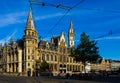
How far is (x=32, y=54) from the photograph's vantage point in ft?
338

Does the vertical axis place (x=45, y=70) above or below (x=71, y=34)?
below

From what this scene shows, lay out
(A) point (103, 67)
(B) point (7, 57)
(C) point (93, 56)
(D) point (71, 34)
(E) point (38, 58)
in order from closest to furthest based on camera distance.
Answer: (C) point (93, 56) < (E) point (38, 58) < (B) point (7, 57) < (D) point (71, 34) < (A) point (103, 67)

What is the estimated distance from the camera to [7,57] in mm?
113250

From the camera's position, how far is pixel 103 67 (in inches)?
6998

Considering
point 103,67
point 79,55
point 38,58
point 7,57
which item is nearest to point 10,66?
point 7,57

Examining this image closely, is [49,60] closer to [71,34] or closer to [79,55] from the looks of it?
[71,34]

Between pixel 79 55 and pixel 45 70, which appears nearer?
pixel 79 55

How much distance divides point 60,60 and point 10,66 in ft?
67.1

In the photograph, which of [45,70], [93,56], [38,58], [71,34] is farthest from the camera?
[71,34]

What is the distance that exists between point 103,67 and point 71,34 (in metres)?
51.4

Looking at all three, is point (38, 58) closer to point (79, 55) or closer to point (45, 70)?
point (45, 70)

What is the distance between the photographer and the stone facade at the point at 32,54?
337 ft

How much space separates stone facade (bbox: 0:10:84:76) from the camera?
10261cm

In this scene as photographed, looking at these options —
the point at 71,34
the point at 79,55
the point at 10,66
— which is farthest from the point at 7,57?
the point at 79,55
